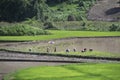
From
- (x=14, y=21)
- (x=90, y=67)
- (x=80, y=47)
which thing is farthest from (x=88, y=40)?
(x=14, y=21)

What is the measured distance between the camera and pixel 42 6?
102 metres

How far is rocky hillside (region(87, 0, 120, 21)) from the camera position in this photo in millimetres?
95338

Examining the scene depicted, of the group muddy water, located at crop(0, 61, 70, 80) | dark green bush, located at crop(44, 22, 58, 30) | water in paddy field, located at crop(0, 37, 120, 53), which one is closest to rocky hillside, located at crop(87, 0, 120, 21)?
dark green bush, located at crop(44, 22, 58, 30)

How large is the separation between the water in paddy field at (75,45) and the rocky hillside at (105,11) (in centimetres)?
3340

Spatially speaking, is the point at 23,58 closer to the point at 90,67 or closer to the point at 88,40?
the point at 90,67

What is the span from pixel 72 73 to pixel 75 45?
25729 millimetres

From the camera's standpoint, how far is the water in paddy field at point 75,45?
49.4 meters

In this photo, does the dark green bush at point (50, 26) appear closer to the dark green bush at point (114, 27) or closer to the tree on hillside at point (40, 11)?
the dark green bush at point (114, 27)

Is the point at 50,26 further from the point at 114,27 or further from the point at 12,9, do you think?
the point at 12,9

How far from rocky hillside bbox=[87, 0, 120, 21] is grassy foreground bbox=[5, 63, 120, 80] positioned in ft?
204

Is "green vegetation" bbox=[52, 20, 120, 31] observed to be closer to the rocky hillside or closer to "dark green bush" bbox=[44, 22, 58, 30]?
"dark green bush" bbox=[44, 22, 58, 30]

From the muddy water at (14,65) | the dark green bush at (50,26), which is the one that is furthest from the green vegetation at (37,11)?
the muddy water at (14,65)

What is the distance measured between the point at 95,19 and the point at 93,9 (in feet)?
30.8

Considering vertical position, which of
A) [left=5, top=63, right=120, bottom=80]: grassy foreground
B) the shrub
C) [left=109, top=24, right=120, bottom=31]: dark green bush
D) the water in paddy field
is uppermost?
the shrub
